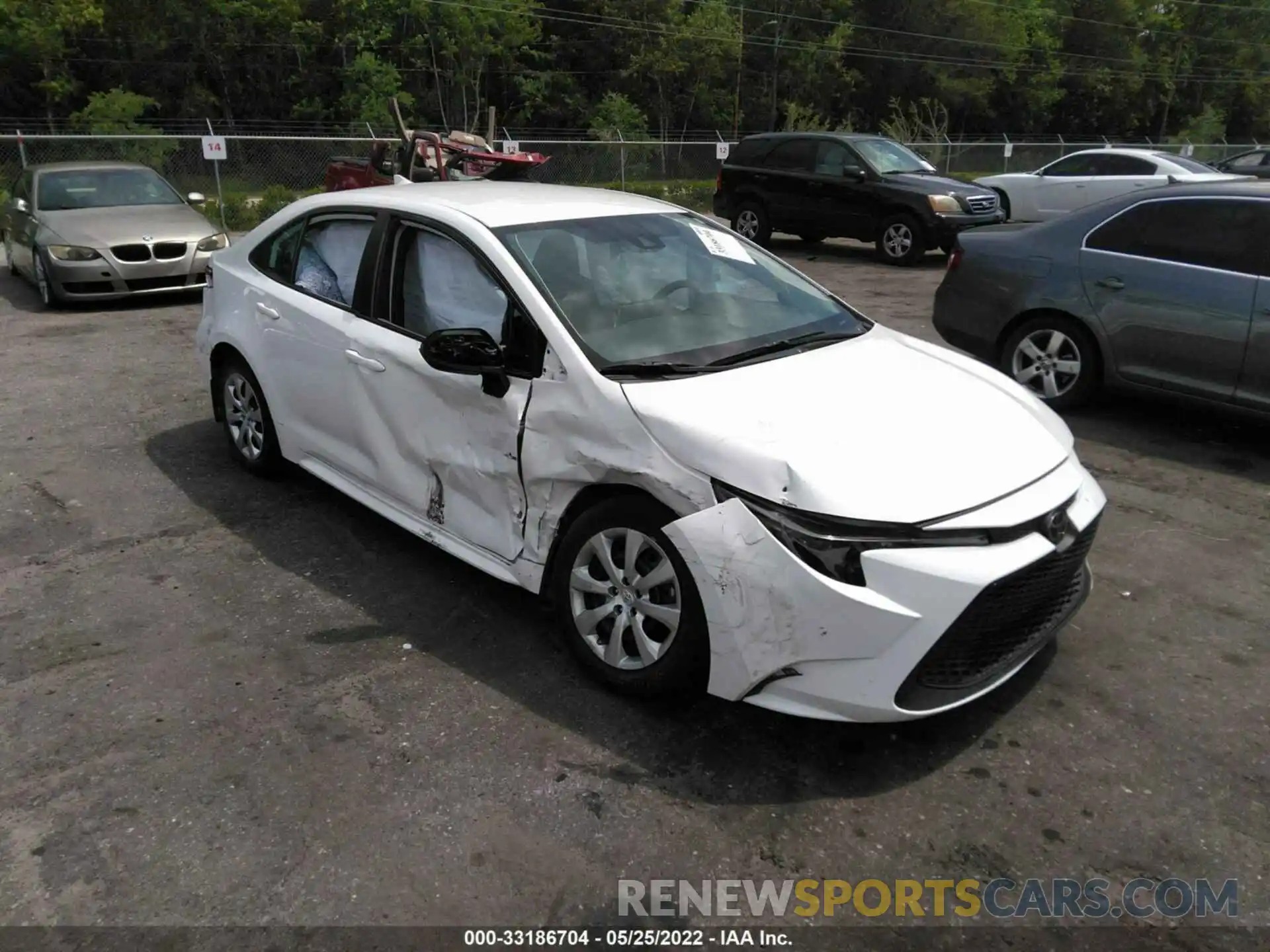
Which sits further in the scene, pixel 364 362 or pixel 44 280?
pixel 44 280

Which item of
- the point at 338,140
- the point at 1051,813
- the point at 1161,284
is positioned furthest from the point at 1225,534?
the point at 338,140

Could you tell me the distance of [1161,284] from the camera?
623cm

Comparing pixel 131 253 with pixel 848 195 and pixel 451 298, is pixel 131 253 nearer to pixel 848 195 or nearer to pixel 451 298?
pixel 451 298

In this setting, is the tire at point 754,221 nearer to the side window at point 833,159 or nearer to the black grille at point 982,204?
the side window at point 833,159

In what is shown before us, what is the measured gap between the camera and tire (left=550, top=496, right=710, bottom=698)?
10.6ft

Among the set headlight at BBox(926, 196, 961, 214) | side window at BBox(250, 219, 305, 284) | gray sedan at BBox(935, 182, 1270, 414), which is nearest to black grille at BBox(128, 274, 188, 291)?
side window at BBox(250, 219, 305, 284)

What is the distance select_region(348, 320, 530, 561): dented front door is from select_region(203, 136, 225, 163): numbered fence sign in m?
15.1

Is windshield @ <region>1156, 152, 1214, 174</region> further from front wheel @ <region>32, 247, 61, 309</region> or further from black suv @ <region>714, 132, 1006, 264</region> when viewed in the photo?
front wheel @ <region>32, 247, 61, 309</region>

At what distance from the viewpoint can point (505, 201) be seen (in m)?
4.41

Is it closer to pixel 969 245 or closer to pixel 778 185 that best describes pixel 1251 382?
pixel 969 245

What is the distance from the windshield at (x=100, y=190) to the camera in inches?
428

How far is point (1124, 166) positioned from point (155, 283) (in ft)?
44.2

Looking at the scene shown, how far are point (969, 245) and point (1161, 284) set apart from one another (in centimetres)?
142

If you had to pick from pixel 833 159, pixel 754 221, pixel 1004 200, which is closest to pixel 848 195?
pixel 833 159
